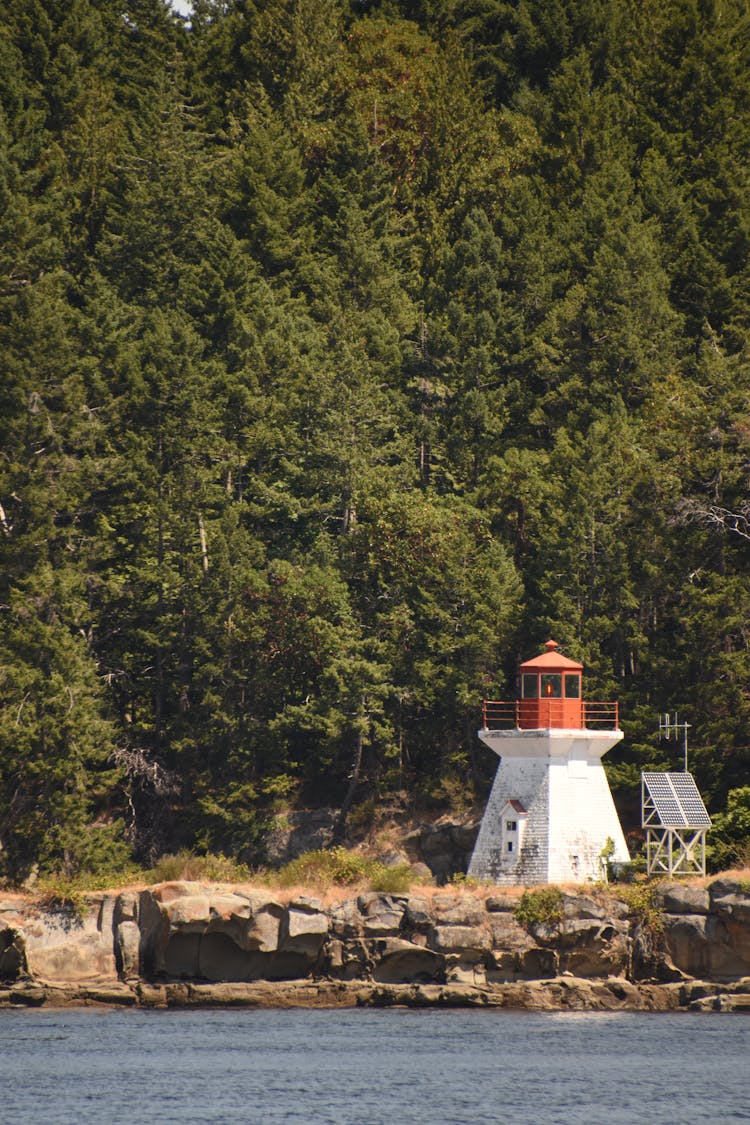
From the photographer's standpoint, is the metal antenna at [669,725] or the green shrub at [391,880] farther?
the metal antenna at [669,725]

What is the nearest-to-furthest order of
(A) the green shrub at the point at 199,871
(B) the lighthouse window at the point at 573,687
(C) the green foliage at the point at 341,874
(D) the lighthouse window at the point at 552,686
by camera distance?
(C) the green foliage at the point at 341,874
(D) the lighthouse window at the point at 552,686
(B) the lighthouse window at the point at 573,687
(A) the green shrub at the point at 199,871

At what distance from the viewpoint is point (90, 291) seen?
7925 cm

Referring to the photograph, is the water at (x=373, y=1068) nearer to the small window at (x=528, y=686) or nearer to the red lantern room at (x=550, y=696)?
the red lantern room at (x=550, y=696)

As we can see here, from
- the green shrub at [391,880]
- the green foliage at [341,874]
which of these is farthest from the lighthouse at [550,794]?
the green foliage at [341,874]

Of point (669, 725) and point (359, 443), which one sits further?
point (359, 443)

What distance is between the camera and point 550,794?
5531 centimetres

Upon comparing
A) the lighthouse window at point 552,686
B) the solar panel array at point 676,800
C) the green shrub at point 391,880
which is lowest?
the green shrub at point 391,880

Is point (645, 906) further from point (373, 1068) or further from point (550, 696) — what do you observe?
point (373, 1068)

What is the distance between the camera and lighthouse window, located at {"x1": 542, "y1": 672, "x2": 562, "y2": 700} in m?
56.0

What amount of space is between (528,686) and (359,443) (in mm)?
16935

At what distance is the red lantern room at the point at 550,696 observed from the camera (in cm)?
5591

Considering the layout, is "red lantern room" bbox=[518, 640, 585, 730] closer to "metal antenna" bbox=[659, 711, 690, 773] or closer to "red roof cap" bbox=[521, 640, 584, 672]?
"red roof cap" bbox=[521, 640, 584, 672]

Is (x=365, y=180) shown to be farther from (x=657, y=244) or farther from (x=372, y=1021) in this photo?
(x=372, y=1021)

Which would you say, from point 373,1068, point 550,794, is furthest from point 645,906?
point 373,1068
